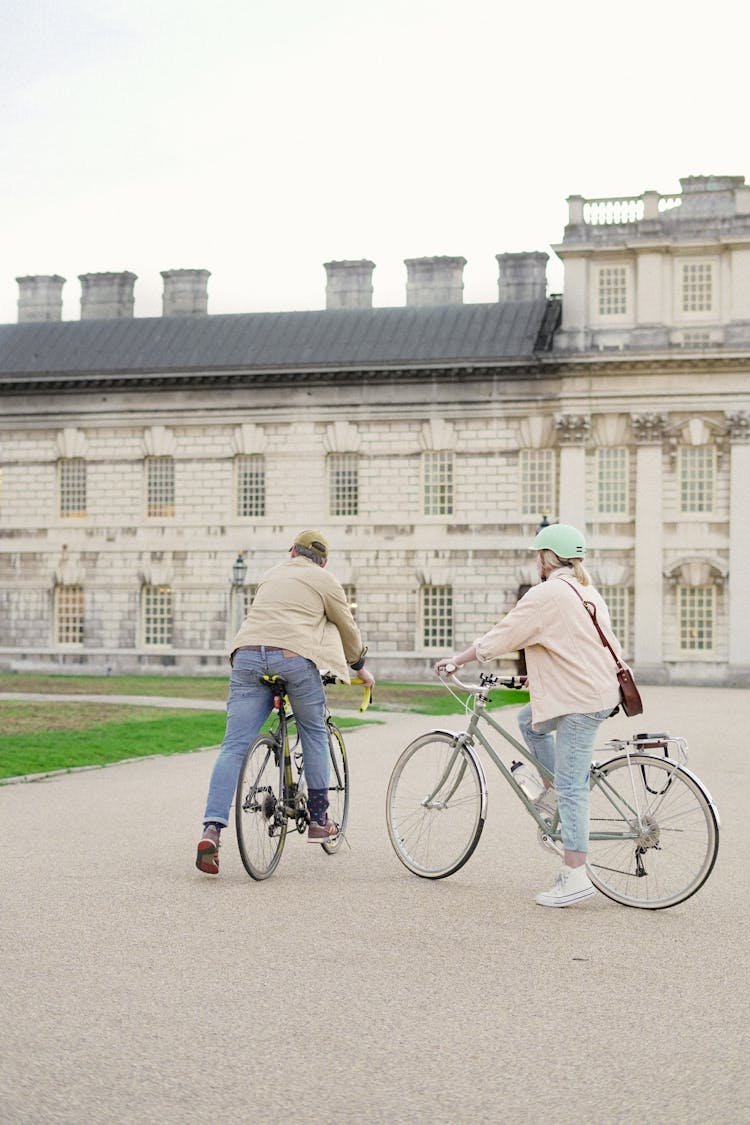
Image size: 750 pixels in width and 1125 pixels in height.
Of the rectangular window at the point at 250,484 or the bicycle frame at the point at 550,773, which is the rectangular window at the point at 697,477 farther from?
the bicycle frame at the point at 550,773

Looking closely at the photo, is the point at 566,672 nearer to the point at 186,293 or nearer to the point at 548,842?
the point at 548,842

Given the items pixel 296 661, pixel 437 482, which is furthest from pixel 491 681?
pixel 437 482

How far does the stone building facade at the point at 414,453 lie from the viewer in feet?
142

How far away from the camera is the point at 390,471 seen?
45312 mm

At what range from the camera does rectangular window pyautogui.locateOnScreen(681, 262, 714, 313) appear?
43.4m

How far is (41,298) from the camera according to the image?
52.9 metres

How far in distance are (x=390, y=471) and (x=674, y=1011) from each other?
39619mm

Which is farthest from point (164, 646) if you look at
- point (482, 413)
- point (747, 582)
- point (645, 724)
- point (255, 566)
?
point (645, 724)

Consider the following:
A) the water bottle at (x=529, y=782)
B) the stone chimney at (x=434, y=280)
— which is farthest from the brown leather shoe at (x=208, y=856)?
the stone chimney at (x=434, y=280)

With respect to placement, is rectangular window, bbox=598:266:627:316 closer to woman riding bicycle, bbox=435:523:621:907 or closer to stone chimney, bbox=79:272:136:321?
stone chimney, bbox=79:272:136:321

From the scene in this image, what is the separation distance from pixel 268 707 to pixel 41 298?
46049mm

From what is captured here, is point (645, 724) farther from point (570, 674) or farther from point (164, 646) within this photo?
point (164, 646)

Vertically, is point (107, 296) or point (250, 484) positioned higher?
point (107, 296)

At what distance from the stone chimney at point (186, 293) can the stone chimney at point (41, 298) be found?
161 inches
